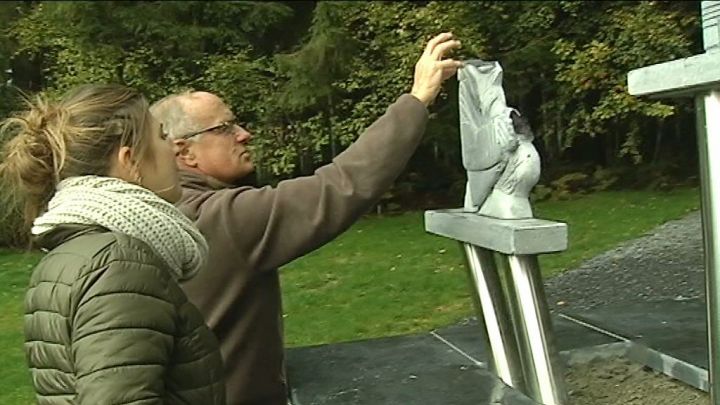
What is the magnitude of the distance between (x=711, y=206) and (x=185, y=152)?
1725 mm

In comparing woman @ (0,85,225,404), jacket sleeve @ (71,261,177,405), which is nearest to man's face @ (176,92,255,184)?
woman @ (0,85,225,404)

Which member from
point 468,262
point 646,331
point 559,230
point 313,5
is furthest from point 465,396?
point 313,5

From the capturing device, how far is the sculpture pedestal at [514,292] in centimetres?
384

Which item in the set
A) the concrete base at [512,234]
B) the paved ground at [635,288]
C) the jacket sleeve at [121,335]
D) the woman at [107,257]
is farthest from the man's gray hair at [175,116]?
the paved ground at [635,288]

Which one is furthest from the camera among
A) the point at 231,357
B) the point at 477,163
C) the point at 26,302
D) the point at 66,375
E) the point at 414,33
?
the point at 414,33

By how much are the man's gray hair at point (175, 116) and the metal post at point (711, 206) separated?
1660 millimetres

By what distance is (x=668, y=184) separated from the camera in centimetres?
1471

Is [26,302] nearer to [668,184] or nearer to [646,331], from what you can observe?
[646,331]

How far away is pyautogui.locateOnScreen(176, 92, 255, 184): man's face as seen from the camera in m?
2.59

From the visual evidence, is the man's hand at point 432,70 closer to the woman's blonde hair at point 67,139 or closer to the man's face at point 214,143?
the man's face at point 214,143

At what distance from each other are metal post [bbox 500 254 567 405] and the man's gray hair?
177 centimetres

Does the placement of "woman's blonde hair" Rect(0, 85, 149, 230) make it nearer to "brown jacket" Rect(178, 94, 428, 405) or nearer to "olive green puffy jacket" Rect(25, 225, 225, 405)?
"olive green puffy jacket" Rect(25, 225, 225, 405)

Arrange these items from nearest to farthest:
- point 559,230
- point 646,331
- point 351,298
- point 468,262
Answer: point 559,230 < point 468,262 < point 646,331 < point 351,298

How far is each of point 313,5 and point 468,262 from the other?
10.8 m
